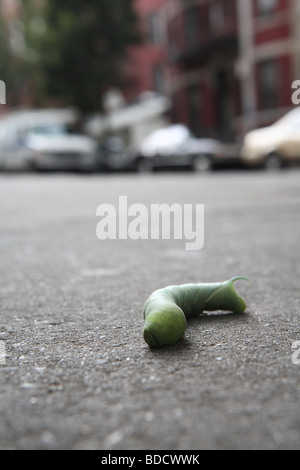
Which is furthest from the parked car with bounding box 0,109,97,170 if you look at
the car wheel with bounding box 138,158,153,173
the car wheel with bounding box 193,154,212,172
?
the car wheel with bounding box 193,154,212,172

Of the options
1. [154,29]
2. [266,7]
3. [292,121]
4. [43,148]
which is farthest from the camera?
[154,29]

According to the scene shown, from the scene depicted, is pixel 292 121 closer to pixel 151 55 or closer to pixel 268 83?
pixel 268 83

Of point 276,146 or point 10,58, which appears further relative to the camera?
point 10,58

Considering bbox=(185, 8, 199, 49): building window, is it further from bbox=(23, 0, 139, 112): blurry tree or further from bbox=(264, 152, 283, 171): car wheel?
bbox=(264, 152, 283, 171): car wheel

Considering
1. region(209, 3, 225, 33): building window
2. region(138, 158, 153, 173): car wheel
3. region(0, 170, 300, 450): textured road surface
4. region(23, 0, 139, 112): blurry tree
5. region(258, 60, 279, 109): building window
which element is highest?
region(209, 3, 225, 33): building window

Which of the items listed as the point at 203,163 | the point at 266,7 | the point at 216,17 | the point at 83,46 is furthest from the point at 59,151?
the point at 216,17

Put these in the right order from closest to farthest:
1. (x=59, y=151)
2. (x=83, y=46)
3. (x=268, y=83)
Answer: (x=59, y=151), (x=268, y=83), (x=83, y=46)

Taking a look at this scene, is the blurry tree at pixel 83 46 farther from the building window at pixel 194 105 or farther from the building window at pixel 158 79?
the building window at pixel 158 79
